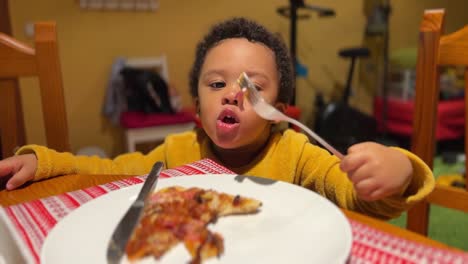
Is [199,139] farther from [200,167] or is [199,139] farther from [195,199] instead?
[195,199]

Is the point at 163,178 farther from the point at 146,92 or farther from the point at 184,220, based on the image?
the point at 146,92

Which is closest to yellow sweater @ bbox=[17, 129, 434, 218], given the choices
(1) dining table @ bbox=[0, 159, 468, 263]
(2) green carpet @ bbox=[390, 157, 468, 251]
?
(1) dining table @ bbox=[0, 159, 468, 263]

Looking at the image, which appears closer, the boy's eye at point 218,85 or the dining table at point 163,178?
the dining table at point 163,178

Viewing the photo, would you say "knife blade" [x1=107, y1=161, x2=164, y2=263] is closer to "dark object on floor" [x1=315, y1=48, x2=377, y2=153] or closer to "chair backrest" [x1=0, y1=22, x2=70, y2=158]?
"chair backrest" [x1=0, y1=22, x2=70, y2=158]

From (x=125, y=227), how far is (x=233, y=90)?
0.42m

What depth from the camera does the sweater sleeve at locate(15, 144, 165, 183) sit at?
82 centimetres

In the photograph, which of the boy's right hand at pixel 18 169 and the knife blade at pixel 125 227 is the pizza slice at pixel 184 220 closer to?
the knife blade at pixel 125 227

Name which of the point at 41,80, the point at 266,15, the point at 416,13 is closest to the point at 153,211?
the point at 41,80

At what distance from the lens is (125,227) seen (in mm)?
497

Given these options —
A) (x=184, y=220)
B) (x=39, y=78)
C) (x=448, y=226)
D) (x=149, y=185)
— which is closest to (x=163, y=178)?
(x=149, y=185)

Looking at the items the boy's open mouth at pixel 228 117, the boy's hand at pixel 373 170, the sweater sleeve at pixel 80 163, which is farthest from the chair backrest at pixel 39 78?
the boy's hand at pixel 373 170

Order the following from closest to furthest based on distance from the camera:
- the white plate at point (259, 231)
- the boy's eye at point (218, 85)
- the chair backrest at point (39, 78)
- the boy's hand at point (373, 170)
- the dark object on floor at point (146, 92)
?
the white plate at point (259, 231), the boy's hand at point (373, 170), the boy's eye at point (218, 85), the chair backrest at point (39, 78), the dark object on floor at point (146, 92)

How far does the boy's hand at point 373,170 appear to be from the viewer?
583 millimetres

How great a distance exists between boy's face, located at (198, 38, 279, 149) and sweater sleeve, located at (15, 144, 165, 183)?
0.19 m
